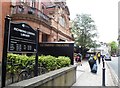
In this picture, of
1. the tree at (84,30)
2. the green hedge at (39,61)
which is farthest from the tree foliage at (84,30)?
the green hedge at (39,61)

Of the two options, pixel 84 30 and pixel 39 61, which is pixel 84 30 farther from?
pixel 39 61

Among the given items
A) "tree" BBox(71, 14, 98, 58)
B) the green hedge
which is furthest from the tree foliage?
the green hedge

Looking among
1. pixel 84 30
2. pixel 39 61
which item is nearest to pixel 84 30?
pixel 84 30

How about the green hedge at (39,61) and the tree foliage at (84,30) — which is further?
the tree foliage at (84,30)

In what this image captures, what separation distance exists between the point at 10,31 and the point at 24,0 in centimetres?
1876

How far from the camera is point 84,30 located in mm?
54750

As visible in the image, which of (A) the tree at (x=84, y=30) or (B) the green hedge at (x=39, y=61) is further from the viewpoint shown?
(A) the tree at (x=84, y=30)

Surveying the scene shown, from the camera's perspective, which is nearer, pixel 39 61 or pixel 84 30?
pixel 39 61

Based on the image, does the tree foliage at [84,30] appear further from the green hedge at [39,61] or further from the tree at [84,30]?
the green hedge at [39,61]

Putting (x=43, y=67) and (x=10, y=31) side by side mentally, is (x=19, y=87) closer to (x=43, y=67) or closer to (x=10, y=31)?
(x=10, y=31)

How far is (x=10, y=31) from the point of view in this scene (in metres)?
5.66

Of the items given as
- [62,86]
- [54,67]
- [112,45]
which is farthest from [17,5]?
[112,45]

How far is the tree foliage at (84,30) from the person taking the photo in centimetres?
5434

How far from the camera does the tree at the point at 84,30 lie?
178 ft
